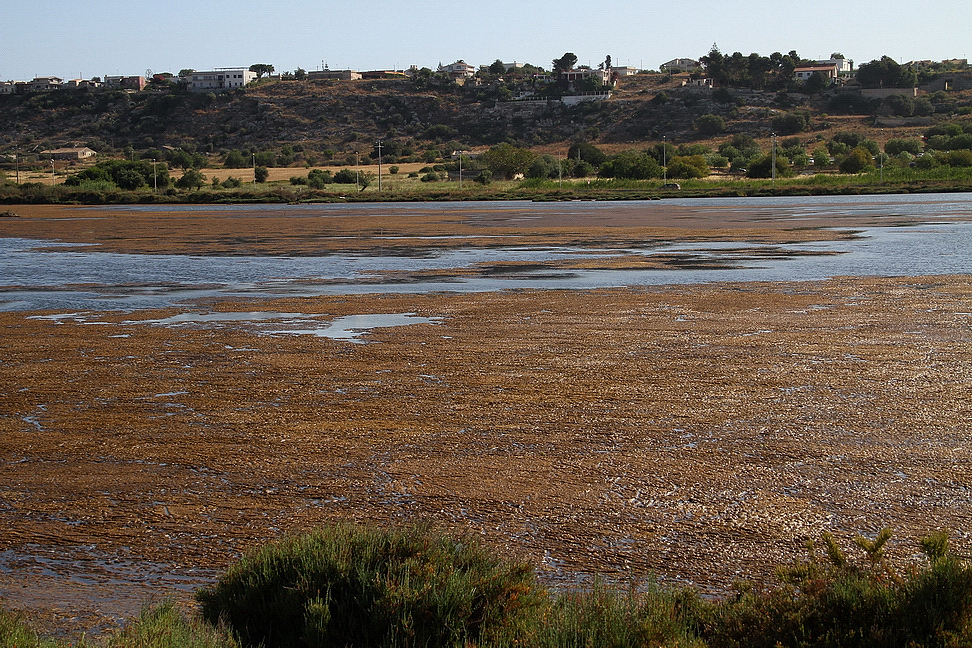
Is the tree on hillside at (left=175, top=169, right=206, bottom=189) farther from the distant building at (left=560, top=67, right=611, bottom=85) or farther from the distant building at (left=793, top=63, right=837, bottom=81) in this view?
the distant building at (left=793, top=63, right=837, bottom=81)

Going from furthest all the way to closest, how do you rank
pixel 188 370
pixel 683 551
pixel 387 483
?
pixel 188 370 → pixel 387 483 → pixel 683 551

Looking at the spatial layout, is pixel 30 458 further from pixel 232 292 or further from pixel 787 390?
pixel 232 292

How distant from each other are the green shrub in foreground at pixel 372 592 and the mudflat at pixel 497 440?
1163 millimetres

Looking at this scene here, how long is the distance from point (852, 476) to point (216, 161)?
446ft

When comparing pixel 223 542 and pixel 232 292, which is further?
pixel 232 292

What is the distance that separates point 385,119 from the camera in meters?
157

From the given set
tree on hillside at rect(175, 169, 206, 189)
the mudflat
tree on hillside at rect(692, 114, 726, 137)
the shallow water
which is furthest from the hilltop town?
the mudflat

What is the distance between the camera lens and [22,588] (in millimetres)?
6188

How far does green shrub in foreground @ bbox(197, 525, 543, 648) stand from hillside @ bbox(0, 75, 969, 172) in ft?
426

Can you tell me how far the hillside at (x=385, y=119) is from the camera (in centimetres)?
13775

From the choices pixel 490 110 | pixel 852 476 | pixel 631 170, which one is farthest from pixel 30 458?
pixel 490 110

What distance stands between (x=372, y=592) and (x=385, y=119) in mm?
156084

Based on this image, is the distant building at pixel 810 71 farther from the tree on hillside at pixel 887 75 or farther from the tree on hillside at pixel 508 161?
the tree on hillside at pixel 508 161

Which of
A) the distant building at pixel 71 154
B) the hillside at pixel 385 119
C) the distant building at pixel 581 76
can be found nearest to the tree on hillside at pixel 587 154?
the hillside at pixel 385 119
